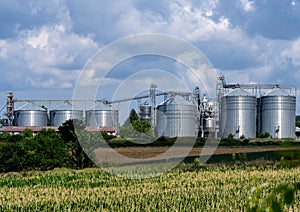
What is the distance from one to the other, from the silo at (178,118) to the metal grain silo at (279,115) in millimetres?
9418

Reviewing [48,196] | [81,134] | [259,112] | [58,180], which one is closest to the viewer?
[48,196]

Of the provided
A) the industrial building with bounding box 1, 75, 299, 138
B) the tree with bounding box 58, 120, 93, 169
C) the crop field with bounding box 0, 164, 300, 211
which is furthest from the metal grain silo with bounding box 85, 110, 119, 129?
the crop field with bounding box 0, 164, 300, 211

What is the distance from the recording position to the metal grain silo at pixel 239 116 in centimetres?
6700

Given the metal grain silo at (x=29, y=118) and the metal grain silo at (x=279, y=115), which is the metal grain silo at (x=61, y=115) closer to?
the metal grain silo at (x=29, y=118)

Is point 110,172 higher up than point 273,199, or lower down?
lower down

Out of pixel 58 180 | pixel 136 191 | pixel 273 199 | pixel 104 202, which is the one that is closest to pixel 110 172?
pixel 58 180

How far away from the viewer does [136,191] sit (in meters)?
17.0

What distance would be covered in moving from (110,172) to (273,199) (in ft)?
84.7

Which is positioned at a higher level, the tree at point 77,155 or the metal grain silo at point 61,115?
the metal grain silo at point 61,115

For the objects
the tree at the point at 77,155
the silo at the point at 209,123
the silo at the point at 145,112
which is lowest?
the tree at the point at 77,155

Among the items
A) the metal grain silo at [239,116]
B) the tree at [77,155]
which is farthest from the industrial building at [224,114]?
the tree at [77,155]

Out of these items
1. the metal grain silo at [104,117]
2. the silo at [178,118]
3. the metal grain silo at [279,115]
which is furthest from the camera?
the metal grain silo at [104,117]

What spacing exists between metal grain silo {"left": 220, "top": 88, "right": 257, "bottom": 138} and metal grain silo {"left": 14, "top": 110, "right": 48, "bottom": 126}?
31896mm

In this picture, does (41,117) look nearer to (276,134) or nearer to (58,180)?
(276,134)
